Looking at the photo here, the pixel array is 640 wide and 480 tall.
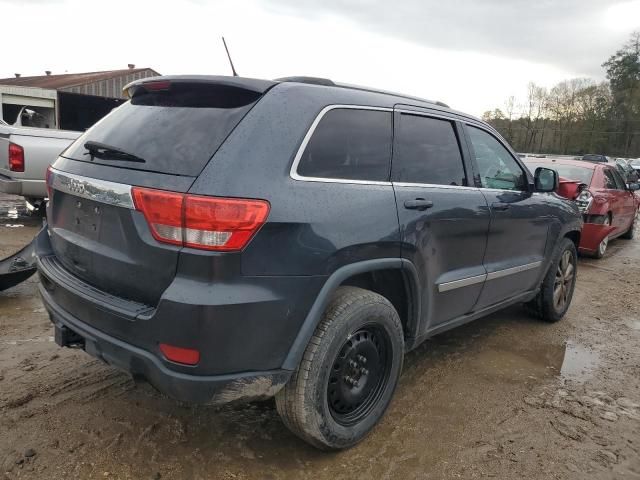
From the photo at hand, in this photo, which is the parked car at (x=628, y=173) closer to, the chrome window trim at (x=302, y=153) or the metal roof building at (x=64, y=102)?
the chrome window trim at (x=302, y=153)

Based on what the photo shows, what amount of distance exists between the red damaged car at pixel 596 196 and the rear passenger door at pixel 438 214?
4.13 meters

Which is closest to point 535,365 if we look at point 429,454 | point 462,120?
point 429,454

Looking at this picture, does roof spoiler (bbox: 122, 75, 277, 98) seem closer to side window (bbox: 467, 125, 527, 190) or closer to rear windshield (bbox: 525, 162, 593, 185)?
side window (bbox: 467, 125, 527, 190)

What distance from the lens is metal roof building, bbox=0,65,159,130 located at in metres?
17.0

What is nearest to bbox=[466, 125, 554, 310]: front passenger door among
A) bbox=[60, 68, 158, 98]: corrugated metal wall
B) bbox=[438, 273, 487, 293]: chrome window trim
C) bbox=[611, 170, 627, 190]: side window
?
bbox=[438, 273, 487, 293]: chrome window trim

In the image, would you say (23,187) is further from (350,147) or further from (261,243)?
(261,243)

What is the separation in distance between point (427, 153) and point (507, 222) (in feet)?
3.43

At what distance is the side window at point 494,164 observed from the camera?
12.1 feet

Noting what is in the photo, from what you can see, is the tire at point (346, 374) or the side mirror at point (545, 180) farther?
the side mirror at point (545, 180)

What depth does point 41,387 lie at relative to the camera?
10.4 feet

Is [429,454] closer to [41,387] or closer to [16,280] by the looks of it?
[41,387]

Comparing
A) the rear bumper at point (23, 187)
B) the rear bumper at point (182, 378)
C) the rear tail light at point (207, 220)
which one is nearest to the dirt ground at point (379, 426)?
the rear bumper at point (182, 378)

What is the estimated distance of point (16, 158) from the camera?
7219mm

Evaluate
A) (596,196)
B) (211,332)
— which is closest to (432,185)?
(211,332)
